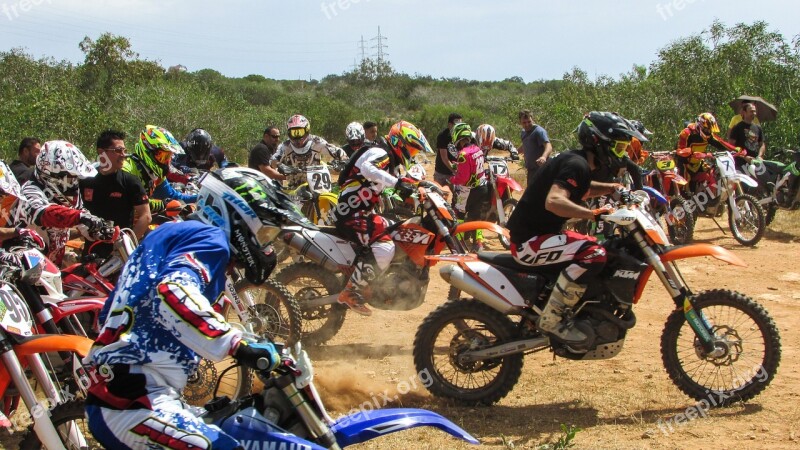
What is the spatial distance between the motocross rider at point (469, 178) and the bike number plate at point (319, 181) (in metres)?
1.96

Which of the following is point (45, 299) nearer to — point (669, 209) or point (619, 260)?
point (619, 260)

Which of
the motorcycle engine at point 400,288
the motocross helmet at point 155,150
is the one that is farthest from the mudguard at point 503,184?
the motocross helmet at point 155,150

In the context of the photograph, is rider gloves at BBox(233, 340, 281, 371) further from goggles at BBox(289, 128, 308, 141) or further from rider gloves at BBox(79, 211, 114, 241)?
goggles at BBox(289, 128, 308, 141)

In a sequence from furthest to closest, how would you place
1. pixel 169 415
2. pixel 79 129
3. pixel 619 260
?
pixel 79 129 < pixel 619 260 < pixel 169 415

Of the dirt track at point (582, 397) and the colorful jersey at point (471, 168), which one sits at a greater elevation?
the colorful jersey at point (471, 168)

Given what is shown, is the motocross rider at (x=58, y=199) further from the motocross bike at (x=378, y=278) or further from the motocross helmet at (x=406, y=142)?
the motocross helmet at (x=406, y=142)

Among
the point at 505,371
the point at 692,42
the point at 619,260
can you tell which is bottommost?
the point at 505,371

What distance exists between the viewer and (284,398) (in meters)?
3.14

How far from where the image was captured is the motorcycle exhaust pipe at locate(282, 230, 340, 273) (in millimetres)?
7539

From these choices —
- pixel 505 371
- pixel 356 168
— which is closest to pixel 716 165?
pixel 356 168

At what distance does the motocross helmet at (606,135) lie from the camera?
5602 mm

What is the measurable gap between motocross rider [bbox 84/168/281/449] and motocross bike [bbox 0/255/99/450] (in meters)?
0.87

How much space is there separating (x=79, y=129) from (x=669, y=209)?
10112mm

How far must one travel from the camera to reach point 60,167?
21.0 feet
